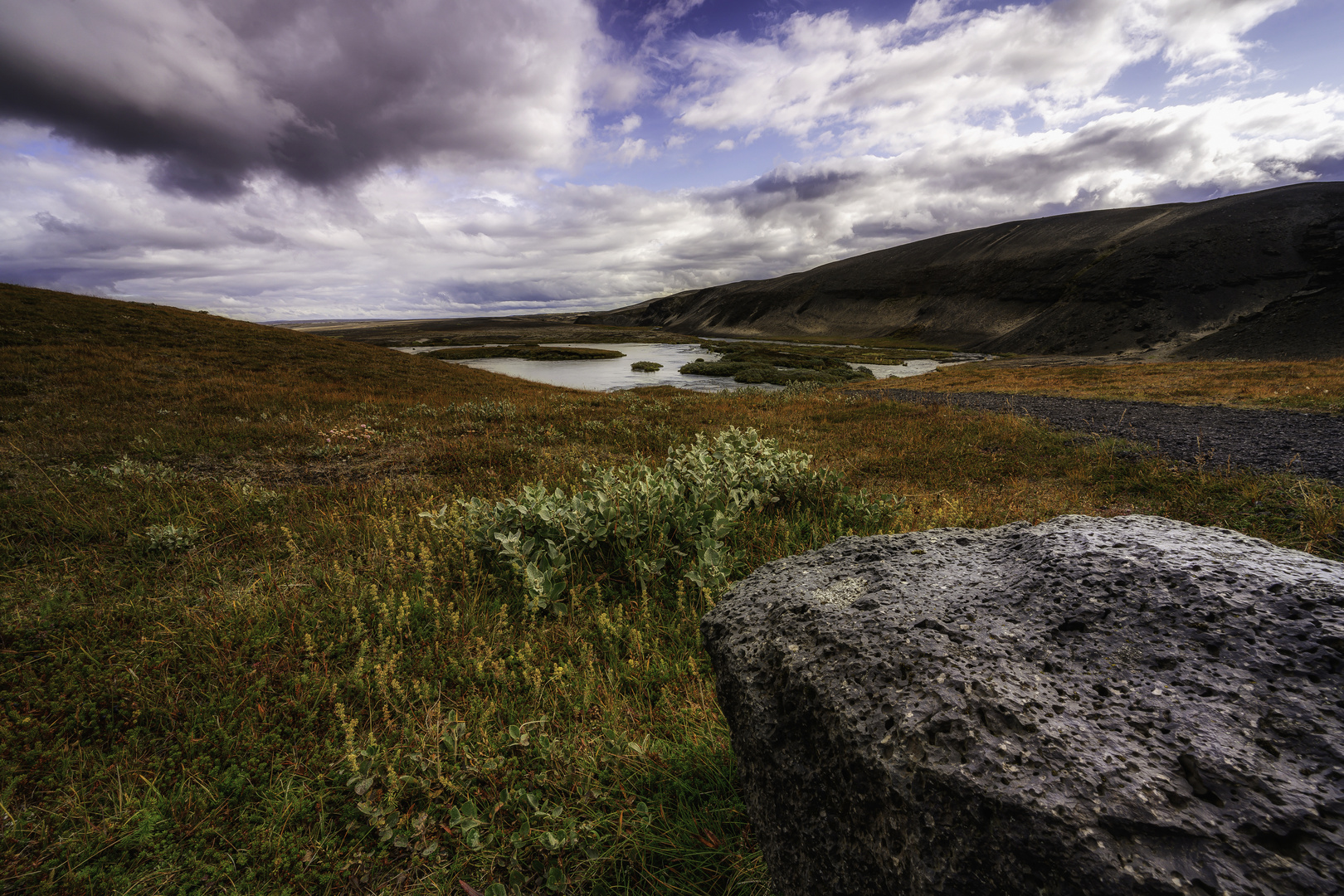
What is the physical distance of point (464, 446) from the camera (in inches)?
395

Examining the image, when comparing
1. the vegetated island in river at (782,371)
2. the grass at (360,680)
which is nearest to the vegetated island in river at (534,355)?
the vegetated island in river at (782,371)

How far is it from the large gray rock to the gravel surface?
10.0 meters

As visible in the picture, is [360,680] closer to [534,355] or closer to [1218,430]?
[1218,430]

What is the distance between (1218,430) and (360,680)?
59.9ft

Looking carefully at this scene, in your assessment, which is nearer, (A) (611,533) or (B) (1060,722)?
(B) (1060,722)

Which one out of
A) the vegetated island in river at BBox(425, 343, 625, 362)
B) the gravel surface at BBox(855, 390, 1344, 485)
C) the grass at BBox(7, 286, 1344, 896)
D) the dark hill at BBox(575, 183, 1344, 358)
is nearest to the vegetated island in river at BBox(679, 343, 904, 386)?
the gravel surface at BBox(855, 390, 1344, 485)

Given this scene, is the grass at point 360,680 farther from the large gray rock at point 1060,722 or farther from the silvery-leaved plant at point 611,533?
the large gray rock at point 1060,722

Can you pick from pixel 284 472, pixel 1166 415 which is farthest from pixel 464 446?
pixel 1166 415

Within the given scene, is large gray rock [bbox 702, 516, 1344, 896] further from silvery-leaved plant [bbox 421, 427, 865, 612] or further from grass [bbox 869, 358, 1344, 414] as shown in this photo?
grass [bbox 869, 358, 1344, 414]

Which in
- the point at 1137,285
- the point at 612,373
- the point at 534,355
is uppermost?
the point at 1137,285

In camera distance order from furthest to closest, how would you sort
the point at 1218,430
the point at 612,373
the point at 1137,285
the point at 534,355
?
the point at 1137,285
the point at 534,355
the point at 612,373
the point at 1218,430

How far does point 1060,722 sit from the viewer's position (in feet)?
4.62

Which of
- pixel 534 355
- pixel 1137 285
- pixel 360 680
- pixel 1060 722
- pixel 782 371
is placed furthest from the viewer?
pixel 1137 285

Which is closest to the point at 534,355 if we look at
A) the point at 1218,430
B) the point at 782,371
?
the point at 782,371
